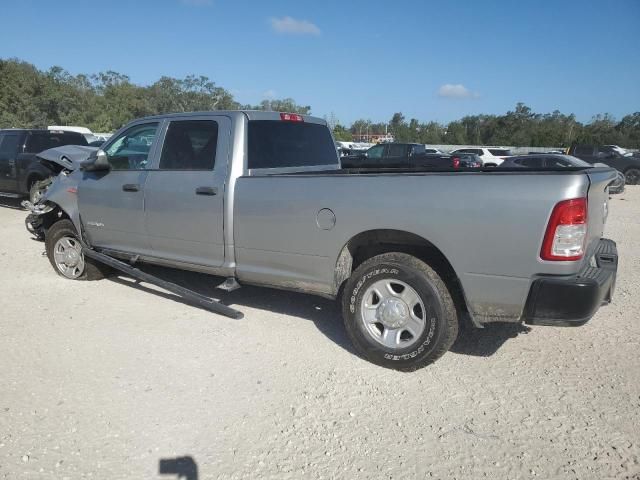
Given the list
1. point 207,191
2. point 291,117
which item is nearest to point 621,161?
point 291,117

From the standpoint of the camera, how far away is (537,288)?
3055 mm

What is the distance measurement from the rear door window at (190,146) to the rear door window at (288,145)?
0.36 metres

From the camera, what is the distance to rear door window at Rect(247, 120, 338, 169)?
14.8ft

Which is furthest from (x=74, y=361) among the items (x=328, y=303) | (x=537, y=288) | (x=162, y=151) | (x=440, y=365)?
(x=537, y=288)

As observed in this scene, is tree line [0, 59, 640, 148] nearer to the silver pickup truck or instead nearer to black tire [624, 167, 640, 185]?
black tire [624, 167, 640, 185]

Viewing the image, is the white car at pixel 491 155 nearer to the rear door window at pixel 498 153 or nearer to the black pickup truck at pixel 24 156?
the rear door window at pixel 498 153

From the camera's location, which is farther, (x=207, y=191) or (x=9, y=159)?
(x=9, y=159)

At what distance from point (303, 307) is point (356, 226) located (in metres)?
1.71

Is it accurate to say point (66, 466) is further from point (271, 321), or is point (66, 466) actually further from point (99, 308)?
point (99, 308)

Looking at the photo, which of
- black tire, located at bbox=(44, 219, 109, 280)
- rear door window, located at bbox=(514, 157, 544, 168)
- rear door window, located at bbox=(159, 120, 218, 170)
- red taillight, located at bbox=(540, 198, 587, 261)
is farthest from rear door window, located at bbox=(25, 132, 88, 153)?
rear door window, located at bbox=(514, 157, 544, 168)

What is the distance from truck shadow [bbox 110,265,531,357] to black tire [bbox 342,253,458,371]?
0.35m

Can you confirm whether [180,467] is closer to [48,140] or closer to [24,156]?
[24,156]

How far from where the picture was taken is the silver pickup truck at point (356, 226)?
3041 millimetres

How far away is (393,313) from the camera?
11.9 ft
